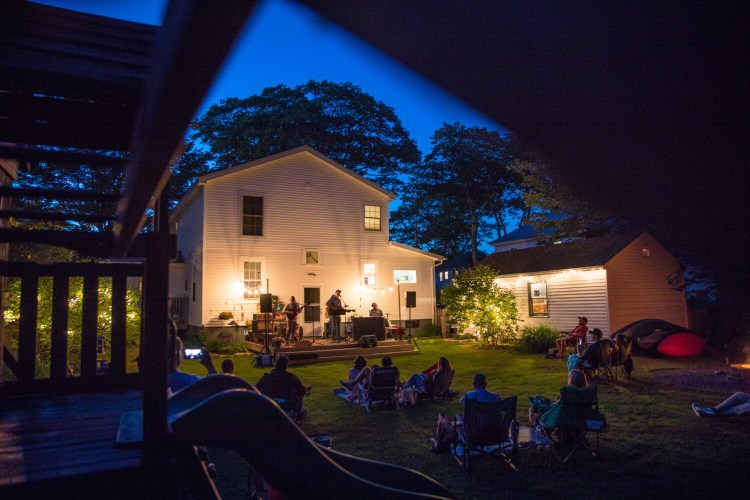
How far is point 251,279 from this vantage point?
19.7 meters

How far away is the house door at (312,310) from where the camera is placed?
2033 centimetres

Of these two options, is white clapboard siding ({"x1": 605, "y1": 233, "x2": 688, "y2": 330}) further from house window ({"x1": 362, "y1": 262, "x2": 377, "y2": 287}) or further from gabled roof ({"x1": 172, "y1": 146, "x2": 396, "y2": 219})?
gabled roof ({"x1": 172, "y1": 146, "x2": 396, "y2": 219})

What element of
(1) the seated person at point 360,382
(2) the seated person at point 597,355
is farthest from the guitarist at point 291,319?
(2) the seated person at point 597,355

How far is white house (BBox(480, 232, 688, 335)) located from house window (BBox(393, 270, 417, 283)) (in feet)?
15.8

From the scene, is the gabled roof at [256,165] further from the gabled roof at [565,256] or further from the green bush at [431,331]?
the gabled roof at [565,256]

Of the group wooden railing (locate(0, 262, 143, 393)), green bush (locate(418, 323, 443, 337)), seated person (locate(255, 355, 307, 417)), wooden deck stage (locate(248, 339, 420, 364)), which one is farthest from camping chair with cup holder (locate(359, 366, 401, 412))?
green bush (locate(418, 323, 443, 337))

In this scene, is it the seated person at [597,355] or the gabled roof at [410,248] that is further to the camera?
the gabled roof at [410,248]

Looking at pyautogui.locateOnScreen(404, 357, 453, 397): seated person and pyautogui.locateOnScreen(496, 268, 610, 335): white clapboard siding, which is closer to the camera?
pyautogui.locateOnScreen(404, 357, 453, 397): seated person

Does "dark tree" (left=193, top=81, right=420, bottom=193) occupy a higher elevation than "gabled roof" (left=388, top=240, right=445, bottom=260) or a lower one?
higher

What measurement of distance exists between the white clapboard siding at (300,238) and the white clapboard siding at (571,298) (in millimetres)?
4813

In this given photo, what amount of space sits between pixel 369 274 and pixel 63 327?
17151 millimetres

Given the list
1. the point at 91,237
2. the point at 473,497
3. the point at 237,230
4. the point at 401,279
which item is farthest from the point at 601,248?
the point at 91,237

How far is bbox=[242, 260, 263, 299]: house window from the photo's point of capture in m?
19.5

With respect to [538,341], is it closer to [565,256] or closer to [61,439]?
[565,256]
